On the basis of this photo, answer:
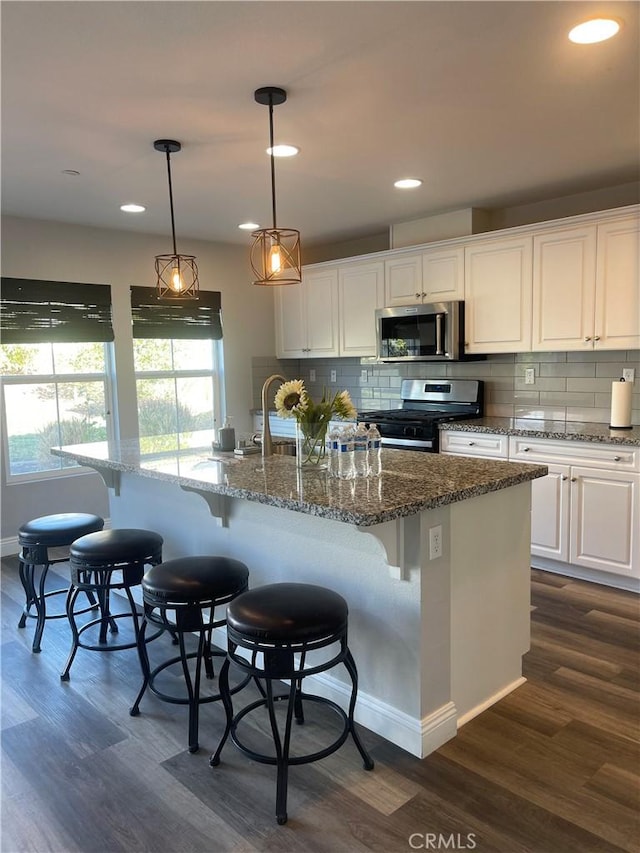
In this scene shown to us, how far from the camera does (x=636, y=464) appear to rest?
3396 millimetres

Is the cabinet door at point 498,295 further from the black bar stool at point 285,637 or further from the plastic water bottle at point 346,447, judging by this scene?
the black bar stool at point 285,637

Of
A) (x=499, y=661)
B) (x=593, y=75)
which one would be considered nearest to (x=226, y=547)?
(x=499, y=661)

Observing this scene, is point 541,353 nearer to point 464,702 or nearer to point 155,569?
point 464,702

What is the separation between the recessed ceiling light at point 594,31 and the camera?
1943 millimetres

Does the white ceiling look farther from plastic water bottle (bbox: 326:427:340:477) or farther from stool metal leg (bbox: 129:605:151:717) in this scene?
stool metal leg (bbox: 129:605:151:717)

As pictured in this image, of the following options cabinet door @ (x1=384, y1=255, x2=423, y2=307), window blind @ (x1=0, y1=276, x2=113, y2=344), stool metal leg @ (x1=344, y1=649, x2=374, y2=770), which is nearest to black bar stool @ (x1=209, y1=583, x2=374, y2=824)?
stool metal leg @ (x1=344, y1=649, x2=374, y2=770)

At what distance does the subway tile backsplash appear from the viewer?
4098mm

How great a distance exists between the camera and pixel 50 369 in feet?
15.3

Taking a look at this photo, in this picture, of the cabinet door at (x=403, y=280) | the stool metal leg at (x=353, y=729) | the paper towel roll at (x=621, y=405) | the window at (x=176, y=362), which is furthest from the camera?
the window at (x=176, y=362)

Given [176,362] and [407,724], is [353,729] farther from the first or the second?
[176,362]

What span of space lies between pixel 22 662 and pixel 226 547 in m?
1.08

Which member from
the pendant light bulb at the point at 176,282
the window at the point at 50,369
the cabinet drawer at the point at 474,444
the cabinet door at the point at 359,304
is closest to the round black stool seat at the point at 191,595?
the pendant light bulb at the point at 176,282

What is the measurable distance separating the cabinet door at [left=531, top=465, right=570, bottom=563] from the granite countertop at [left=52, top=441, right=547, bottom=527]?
1380 mm

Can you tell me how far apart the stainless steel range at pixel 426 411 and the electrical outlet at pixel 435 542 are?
89.4 inches
